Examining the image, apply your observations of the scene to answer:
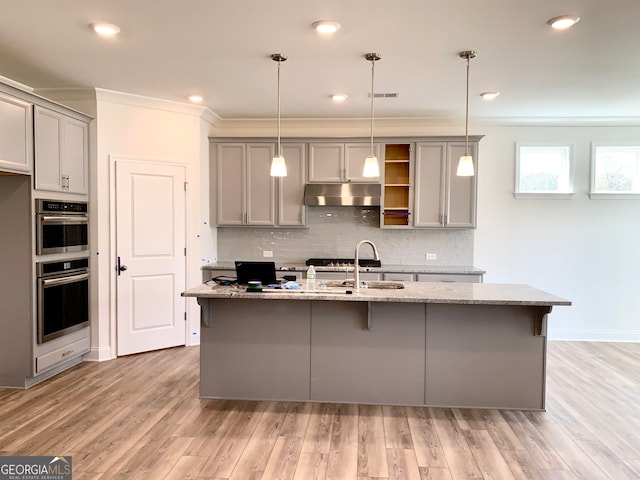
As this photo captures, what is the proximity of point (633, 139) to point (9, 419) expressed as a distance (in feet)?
22.9

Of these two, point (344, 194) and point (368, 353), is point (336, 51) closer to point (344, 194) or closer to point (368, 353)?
point (344, 194)

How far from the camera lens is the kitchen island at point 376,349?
3406 millimetres

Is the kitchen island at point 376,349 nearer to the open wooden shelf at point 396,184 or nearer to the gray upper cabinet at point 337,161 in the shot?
the open wooden shelf at point 396,184

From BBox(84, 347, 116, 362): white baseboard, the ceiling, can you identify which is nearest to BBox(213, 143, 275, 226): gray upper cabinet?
the ceiling

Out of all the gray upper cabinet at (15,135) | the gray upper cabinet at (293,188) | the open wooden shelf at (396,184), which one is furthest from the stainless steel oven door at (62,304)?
the open wooden shelf at (396,184)

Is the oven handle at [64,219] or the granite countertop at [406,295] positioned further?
the oven handle at [64,219]

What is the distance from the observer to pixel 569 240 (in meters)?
5.59

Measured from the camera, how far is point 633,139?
5.48m

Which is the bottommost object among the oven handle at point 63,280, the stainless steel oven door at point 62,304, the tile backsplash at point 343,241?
the stainless steel oven door at point 62,304

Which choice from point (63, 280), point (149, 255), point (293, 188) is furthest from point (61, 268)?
point (293, 188)

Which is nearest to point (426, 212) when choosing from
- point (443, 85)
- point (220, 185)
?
point (443, 85)

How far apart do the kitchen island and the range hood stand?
1.97 m

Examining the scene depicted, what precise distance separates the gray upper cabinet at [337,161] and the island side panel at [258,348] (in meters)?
2.36

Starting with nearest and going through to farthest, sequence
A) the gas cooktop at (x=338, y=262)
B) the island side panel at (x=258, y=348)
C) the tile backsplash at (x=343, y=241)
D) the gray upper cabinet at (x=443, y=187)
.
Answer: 1. the island side panel at (x=258, y=348)
2. the gray upper cabinet at (x=443, y=187)
3. the gas cooktop at (x=338, y=262)
4. the tile backsplash at (x=343, y=241)
